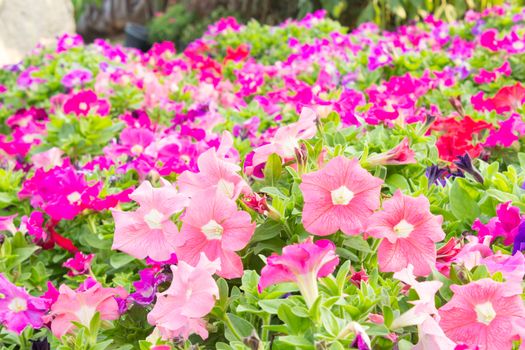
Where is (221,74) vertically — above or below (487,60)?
below

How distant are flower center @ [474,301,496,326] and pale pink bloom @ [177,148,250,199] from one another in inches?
16.8

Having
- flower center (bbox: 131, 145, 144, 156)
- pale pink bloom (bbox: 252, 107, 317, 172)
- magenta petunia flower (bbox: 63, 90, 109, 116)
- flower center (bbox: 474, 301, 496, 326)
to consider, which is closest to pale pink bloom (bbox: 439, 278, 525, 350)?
flower center (bbox: 474, 301, 496, 326)

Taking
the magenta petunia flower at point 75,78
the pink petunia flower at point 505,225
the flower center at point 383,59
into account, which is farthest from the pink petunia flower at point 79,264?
the flower center at point 383,59

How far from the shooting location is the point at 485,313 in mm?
889

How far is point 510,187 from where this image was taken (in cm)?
136

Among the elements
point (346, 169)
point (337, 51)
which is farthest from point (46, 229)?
point (337, 51)

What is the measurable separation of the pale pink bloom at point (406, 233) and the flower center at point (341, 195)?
5cm

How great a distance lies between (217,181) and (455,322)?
46 centimetres

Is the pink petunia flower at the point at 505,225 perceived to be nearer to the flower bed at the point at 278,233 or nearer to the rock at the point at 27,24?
the flower bed at the point at 278,233

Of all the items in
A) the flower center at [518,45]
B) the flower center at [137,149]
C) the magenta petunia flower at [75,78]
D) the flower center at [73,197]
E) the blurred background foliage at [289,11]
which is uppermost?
the flower center at [73,197]

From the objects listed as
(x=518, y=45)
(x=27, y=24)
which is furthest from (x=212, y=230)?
(x=27, y=24)

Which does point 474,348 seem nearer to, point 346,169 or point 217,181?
point 346,169

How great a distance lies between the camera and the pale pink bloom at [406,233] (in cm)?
100

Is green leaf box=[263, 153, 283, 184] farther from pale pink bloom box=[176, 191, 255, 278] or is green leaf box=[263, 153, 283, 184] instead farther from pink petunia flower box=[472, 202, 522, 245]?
pink petunia flower box=[472, 202, 522, 245]
